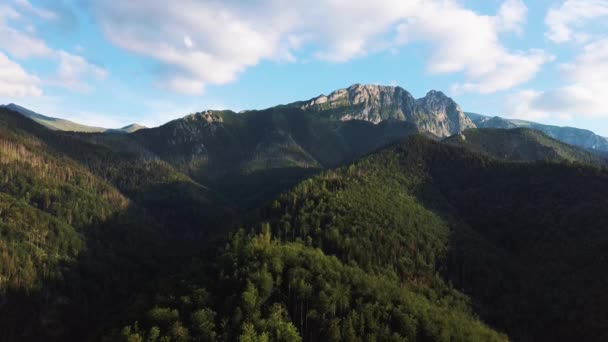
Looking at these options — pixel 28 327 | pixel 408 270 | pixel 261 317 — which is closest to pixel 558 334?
pixel 408 270

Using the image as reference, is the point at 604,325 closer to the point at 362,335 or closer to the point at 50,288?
the point at 362,335

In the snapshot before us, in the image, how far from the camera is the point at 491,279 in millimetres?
176250

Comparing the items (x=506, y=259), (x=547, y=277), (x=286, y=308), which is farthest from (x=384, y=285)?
(x=506, y=259)

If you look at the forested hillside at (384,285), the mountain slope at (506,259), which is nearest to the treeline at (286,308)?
the forested hillside at (384,285)

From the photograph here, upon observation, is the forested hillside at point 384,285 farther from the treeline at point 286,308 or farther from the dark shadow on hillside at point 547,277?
the dark shadow on hillside at point 547,277

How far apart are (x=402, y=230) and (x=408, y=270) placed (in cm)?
2893

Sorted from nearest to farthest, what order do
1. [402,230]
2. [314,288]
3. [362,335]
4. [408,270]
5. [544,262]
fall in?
[362,335], [314,288], [408,270], [544,262], [402,230]

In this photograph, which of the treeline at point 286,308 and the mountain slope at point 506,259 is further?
the mountain slope at point 506,259

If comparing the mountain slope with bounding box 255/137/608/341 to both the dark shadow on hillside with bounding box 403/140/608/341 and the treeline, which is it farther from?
the treeline

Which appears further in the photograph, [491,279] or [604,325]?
[491,279]

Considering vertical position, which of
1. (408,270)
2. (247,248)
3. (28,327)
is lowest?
(28,327)

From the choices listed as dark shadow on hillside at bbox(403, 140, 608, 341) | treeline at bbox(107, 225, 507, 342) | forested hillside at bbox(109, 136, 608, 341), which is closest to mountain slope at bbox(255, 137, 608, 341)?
dark shadow on hillside at bbox(403, 140, 608, 341)

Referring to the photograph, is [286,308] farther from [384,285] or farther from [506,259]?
[506,259]

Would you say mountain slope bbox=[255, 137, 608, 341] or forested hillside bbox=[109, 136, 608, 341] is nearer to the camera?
forested hillside bbox=[109, 136, 608, 341]
